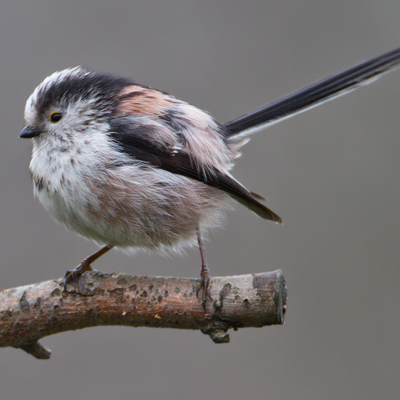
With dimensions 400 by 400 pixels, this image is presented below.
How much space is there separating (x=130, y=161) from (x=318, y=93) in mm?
1133

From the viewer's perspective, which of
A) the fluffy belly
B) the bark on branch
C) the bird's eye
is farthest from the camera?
the bird's eye

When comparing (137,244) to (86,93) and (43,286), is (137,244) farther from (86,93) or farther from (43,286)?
(86,93)

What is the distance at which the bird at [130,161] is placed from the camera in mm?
2119

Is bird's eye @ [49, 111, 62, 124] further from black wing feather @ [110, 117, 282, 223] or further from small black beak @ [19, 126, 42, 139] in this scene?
black wing feather @ [110, 117, 282, 223]

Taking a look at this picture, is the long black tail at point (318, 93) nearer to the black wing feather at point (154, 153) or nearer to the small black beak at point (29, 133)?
the black wing feather at point (154, 153)

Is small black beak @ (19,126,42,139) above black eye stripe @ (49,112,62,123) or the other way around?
the other way around

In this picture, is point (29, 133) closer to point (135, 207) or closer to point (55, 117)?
point (55, 117)

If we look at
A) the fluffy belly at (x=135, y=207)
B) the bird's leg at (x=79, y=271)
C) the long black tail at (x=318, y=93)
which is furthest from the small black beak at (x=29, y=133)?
the long black tail at (x=318, y=93)

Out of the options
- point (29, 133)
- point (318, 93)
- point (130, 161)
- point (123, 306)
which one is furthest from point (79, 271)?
point (318, 93)

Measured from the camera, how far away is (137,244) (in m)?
2.29

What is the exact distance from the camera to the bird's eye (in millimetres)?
2324

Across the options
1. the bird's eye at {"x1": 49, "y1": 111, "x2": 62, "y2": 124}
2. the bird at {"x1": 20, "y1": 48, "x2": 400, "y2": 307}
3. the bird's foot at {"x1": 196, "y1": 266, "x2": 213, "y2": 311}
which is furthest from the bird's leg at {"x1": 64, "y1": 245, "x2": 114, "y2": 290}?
the bird's eye at {"x1": 49, "y1": 111, "x2": 62, "y2": 124}

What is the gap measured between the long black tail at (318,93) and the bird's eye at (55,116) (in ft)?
3.17

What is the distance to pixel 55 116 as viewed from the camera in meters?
2.33
